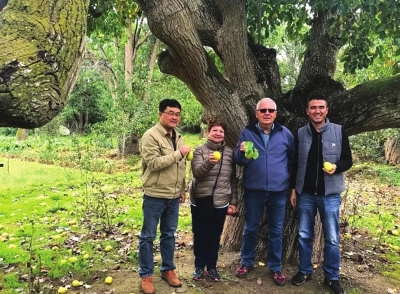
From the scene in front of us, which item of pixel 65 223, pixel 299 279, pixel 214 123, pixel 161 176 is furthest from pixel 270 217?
pixel 65 223

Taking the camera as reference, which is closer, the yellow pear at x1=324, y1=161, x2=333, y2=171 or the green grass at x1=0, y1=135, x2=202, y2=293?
the yellow pear at x1=324, y1=161, x2=333, y2=171

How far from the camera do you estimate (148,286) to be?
178 inches

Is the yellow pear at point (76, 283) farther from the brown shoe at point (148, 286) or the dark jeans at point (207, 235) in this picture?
the dark jeans at point (207, 235)

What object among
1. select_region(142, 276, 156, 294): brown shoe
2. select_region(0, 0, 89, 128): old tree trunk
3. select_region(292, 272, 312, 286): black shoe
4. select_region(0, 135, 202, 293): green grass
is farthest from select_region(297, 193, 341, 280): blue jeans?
select_region(0, 0, 89, 128): old tree trunk

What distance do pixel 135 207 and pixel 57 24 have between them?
7675 mm

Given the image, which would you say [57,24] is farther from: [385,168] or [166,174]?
[385,168]

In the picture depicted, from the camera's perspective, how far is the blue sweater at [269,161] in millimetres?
4625

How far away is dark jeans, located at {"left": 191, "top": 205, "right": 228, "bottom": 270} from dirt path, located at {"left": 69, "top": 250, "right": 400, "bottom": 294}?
28 centimetres

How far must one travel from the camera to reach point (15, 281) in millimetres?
5191

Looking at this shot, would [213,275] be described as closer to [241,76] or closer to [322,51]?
[241,76]

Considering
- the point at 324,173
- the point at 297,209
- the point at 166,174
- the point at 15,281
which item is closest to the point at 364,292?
the point at 297,209

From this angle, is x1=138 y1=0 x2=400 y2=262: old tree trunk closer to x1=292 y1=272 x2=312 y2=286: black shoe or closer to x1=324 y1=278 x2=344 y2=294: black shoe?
x1=292 y1=272 x2=312 y2=286: black shoe

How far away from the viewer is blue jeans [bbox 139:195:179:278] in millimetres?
4430

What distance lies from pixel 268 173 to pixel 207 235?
1.02 meters
